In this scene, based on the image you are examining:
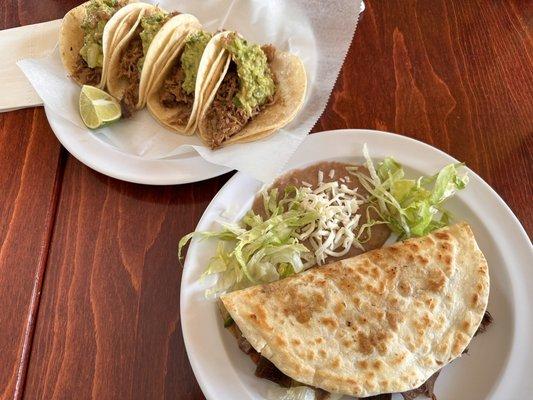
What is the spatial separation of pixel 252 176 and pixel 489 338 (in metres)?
0.96

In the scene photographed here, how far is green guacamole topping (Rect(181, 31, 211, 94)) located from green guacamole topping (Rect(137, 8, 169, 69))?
6.3 inches

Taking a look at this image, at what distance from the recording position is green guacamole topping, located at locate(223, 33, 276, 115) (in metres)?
2.00

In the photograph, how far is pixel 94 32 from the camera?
222cm

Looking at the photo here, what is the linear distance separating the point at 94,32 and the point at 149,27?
0.95ft

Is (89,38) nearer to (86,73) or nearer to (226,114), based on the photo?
(86,73)

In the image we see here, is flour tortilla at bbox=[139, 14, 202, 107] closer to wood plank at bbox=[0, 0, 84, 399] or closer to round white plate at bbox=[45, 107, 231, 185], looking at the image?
round white plate at bbox=[45, 107, 231, 185]

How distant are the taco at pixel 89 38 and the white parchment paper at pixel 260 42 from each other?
6 cm

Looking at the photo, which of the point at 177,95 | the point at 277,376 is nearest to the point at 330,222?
the point at 277,376

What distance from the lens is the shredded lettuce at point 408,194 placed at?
173 centimetres

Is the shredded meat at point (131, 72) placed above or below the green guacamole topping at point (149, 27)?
below

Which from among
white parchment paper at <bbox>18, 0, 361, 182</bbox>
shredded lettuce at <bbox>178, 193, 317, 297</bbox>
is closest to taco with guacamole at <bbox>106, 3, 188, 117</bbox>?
white parchment paper at <bbox>18, 0, 361, 182</bbox>

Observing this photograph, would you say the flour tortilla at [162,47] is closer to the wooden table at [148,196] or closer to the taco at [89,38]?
the taco at [89,38]

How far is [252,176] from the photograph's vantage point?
1798mm

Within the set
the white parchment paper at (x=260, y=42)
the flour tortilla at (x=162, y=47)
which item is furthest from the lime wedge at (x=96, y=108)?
the flour tortilla at (x=162, y=47)
